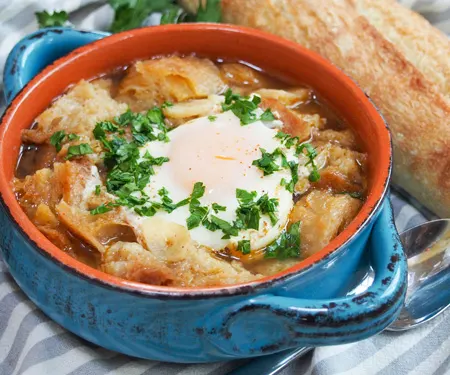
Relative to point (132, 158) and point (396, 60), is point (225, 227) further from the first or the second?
point (396, 60)

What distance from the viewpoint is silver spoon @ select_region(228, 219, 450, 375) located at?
2.33 metres

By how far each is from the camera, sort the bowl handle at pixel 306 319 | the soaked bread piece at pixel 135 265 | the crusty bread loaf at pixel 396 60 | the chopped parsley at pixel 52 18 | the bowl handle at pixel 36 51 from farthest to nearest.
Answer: the chopped parsley at pixel 52 18
the crusty bread loaf at pixel 396 60
the bowl handle at pixel 36 51
the soaked bread piece at pixel 135 265
the bowl handle at pixel 306 319

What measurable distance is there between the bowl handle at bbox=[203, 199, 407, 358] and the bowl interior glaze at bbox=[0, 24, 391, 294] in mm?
260

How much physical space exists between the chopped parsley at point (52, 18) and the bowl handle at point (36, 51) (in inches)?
14.8

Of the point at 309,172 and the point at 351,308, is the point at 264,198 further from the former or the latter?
the point at 351,308

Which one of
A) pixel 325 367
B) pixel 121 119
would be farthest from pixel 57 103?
pixel 325 367

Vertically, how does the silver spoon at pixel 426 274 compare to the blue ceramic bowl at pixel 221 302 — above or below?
below

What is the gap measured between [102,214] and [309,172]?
70 centimetres

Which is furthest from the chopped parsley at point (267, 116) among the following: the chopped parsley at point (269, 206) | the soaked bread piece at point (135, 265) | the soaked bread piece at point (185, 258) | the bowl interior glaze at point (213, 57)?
the soaked bread piece at point (135, 265)

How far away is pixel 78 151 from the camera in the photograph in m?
2.21

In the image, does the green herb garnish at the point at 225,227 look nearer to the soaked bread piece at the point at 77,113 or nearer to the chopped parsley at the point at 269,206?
the chopped parsley at the point at 269,206

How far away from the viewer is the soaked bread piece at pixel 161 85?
8.13ft

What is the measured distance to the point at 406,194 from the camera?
275 cm

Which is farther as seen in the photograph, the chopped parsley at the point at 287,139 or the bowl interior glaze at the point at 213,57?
the chopped parsley at the point at 287,139
